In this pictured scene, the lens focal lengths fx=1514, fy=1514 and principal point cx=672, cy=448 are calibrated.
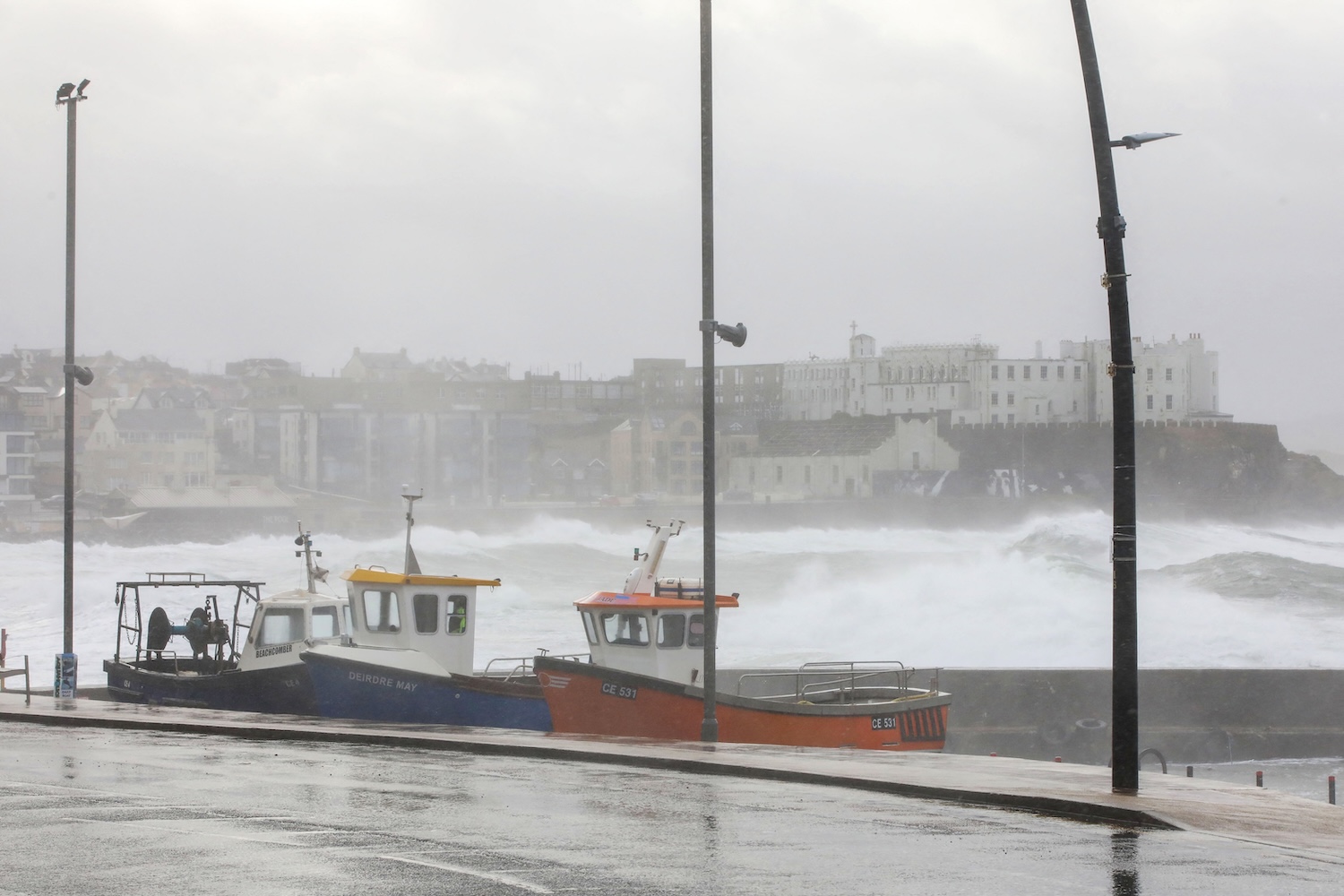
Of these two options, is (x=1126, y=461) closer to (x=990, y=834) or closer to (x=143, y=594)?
(x=990, y=834)

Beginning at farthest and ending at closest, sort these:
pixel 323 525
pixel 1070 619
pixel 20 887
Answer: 1. pixel 323 525
2. pixel 1070 619
3. pixel 20 887

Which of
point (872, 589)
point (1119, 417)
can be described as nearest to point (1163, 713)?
point (1119, 417)

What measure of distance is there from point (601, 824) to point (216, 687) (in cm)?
1575

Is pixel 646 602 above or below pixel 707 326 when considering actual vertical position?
below

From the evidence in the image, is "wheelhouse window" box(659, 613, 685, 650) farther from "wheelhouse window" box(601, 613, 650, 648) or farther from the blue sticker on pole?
the blue sticker on pole

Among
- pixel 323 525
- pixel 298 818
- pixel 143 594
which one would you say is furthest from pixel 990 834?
pixel 323 525

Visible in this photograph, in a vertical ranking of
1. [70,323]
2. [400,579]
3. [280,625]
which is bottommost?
[280,625]

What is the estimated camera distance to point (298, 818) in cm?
1095

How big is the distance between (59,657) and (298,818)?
50.5 feet

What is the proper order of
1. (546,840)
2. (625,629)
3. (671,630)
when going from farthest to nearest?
(625,629) < (671,630) < (546,840)

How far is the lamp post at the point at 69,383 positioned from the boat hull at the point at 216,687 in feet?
3.90

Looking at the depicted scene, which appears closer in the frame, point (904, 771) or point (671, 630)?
point (904, 771)

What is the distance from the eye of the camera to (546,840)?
10031 millimetres

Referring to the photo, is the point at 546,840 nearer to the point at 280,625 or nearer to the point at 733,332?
the point at 733,332
